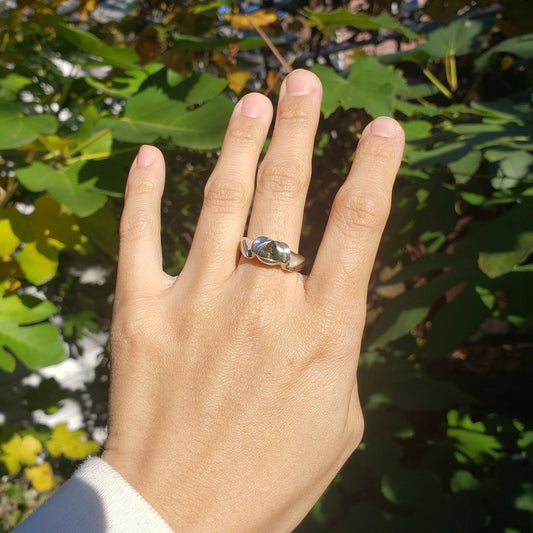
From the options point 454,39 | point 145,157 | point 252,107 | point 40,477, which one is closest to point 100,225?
point 145,157

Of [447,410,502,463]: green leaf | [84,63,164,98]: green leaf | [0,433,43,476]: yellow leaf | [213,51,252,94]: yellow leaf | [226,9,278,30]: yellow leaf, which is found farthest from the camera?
[0,433,43,476]: yellow leaf

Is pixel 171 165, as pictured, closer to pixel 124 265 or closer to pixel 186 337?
pixel 124 265

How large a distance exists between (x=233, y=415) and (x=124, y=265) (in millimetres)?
425

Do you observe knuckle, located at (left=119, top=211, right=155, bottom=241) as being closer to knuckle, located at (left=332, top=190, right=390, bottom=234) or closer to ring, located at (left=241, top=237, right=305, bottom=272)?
ring, located at (left=241, top=237, right=305, bottom=272)

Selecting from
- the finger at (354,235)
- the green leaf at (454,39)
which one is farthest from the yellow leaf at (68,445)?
the green leaf at (454,39)

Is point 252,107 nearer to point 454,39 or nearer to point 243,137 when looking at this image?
point 243,137

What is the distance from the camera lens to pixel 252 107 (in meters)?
1.05

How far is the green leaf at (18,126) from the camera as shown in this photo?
96cm

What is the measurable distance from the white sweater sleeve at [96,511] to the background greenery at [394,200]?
0.42 metres

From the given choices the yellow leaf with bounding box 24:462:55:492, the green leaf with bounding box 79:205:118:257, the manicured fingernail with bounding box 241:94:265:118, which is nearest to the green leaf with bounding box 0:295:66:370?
the green leaf with bounding box 79:205:118:257

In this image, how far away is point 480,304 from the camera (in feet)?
4.17

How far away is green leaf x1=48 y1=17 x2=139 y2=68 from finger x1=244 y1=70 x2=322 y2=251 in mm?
398

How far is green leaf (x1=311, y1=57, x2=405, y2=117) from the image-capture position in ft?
4.09

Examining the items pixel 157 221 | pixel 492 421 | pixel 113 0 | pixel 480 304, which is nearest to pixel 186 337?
pixel 157 221
